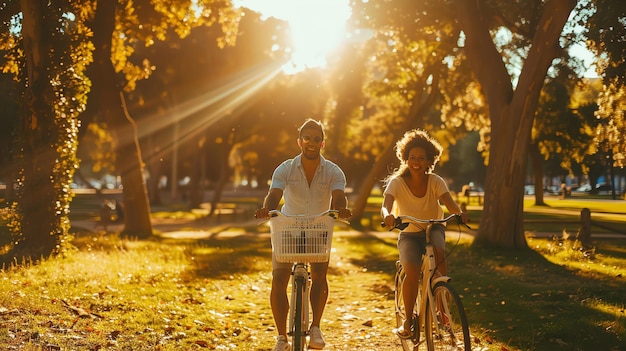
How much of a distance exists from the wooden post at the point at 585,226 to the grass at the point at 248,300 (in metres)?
1.52

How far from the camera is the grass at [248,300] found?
7578 millimetres

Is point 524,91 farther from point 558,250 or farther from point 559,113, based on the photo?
point 559,113

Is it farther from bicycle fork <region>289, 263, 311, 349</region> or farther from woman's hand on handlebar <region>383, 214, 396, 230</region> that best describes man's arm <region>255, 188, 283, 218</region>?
woman's hand on handlebar <region>383, 214, 396, 230</region>

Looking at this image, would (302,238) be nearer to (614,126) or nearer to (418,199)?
(418,199)

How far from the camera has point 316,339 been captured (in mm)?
5645

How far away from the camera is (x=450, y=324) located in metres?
5.38

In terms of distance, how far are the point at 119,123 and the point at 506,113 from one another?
33.3 feet

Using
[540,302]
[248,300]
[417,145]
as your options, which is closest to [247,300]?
[248,300]

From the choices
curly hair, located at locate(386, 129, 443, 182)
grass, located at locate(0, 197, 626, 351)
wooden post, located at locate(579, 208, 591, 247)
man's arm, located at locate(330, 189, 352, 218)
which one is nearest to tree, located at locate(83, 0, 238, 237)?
grass, located at locate(0, 197, 626, 351)

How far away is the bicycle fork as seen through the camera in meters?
5.41

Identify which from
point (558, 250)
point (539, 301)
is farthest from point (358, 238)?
point (539, 301)

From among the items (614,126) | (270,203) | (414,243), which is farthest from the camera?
(614,126)

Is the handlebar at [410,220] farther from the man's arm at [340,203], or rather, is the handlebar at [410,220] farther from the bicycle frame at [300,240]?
the bicycle frame at [300,240]

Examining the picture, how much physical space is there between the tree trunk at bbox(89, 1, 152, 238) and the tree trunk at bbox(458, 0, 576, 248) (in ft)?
29.1
